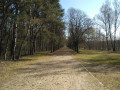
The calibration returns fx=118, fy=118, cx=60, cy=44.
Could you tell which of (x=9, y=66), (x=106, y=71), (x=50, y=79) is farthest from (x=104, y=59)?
(x=9, y=66)

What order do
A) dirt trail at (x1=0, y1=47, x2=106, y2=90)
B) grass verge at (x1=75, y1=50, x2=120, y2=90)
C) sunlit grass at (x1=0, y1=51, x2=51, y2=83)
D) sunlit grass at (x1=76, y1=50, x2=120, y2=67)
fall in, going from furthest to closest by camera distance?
sunlit grass at (x1=76, y1=50, x2=120, y2=67) < sunlit grass at (x1=0, y1=51, x2=51, y2=83) < grass verge at (x1=75, y1=50, x2=120, y2=90) < dirt trail at (x1=0, y1=47, x2=106, y2=90)

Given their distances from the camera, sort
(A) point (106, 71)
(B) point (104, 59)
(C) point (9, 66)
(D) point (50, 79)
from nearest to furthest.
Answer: (D) point (50, 79) < (A) point (106, 71) < (C) point (9, 66) < (B) point (104, 59)

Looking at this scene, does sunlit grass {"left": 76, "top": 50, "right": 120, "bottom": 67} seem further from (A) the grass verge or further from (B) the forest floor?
(B) the forest floor

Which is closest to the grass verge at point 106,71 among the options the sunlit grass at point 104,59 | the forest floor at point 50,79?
the sunlit grass at point 104,59

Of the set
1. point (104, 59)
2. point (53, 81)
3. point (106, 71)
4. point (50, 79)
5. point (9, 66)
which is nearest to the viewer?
point (53, 81)

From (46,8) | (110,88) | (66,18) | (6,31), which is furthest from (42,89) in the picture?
(66,18)

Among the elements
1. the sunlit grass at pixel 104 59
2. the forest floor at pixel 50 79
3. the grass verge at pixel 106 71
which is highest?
the forest floor at pixel 50 79

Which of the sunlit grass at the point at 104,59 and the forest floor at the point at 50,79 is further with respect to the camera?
the sunlit grass at the point at 104,59

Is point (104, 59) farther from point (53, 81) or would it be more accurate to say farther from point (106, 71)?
point (53, 81)

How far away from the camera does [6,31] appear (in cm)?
2931

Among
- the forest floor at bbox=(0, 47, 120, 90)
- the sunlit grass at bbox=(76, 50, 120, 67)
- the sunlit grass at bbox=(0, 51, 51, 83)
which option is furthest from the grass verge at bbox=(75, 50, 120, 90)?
the sunlit grass at bbox=(0, 51, 51, 83)

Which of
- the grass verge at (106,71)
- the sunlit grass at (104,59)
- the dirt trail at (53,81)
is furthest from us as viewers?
the sunlit grass at (104,59)

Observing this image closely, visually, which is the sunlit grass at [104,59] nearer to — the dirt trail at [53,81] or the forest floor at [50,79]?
the forest floor at [50,79]

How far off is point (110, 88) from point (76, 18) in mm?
31312
